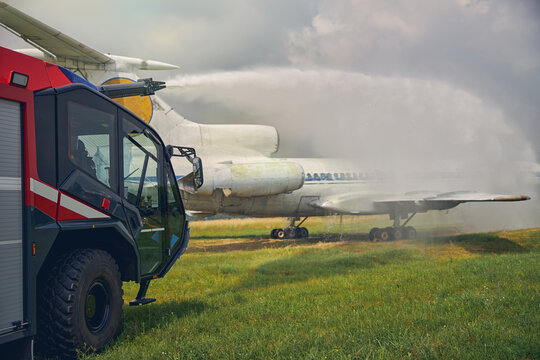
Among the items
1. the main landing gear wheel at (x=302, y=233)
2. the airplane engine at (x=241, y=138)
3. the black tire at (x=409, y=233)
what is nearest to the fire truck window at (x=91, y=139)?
the airplane engine at (x=241, y=138)

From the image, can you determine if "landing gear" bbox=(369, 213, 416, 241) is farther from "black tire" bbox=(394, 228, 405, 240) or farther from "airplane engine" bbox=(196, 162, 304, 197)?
"airplane engine" bbox=(196, 162, 304, 197)

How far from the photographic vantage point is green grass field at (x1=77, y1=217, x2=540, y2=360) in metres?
5.29

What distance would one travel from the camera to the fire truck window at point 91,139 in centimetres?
539

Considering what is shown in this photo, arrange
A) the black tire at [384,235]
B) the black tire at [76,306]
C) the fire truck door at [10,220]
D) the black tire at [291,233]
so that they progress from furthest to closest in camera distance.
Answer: the black tire at [291,233] < the black tire at [384,235] < the black tire at [76,306] < the fire truck door at [10,220]

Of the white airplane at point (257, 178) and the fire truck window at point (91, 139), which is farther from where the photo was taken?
the white airplane at point (257, 178)

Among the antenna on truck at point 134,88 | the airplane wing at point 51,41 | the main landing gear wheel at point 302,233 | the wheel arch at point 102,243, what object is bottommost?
the main landing gear wheel at point 302,233

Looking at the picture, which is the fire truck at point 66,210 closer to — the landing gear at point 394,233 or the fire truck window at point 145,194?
the fire truck window at point 145,194

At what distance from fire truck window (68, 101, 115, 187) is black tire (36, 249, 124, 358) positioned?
101cm

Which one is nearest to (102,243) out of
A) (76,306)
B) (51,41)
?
(76,306)

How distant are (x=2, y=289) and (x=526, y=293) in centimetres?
780

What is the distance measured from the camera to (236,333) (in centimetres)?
612

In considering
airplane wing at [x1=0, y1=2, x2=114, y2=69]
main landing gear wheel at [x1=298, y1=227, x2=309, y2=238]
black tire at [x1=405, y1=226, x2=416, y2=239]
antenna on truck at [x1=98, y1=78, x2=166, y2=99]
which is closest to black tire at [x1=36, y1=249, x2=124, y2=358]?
antenna on truck at [x1=98, y1=78, x2=166, y2=99]

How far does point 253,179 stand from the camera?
19156 millimetres

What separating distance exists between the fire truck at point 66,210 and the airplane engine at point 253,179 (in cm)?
1137
